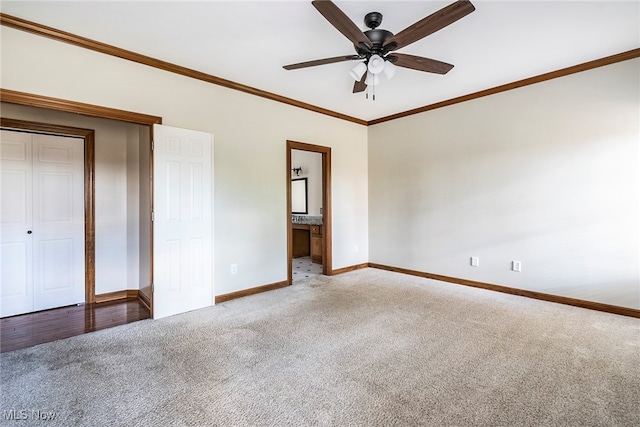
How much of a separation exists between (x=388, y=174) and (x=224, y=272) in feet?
10.6

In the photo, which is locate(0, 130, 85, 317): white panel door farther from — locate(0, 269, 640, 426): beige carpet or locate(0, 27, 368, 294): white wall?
locate(0, 269, 640, 426): beige carpet

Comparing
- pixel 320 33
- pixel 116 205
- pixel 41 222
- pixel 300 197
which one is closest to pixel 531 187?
pixel 320 33

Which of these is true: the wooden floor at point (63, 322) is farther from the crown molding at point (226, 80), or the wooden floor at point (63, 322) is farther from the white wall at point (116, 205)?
the crown molding at point (226, 80)

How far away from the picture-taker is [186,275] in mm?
3449

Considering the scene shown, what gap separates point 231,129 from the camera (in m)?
3.89

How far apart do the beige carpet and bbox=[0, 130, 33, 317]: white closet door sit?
1316mm

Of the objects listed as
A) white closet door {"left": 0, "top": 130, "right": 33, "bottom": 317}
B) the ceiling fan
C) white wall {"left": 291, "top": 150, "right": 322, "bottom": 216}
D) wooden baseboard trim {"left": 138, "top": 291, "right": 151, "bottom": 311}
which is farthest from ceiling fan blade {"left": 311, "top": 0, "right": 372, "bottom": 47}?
white wall {"left": 291, "top": 150, "right": 322, "bottom": 216}

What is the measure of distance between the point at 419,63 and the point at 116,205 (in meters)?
4.02

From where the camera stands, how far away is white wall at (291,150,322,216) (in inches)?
264

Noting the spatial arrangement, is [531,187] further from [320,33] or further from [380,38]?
[320,33]

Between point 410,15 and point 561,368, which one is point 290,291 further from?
point 410,15

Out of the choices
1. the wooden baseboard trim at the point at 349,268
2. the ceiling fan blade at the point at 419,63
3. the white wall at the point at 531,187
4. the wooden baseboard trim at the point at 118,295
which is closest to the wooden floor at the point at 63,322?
the wooden baseboard trim at the point at 118,295

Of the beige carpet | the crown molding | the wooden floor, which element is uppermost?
the crown molding


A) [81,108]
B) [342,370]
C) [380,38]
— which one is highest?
[380,38]
